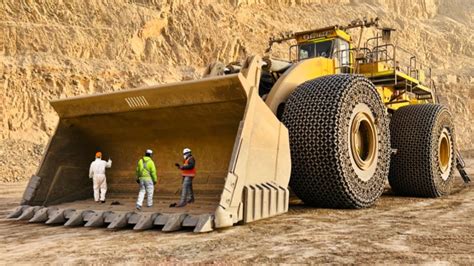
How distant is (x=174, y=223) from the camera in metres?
4.42

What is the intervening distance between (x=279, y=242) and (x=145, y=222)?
1.44m

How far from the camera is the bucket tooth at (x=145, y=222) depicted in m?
4.55

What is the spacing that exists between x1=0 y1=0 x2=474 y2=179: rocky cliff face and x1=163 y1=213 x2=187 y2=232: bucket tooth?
11.5 metres

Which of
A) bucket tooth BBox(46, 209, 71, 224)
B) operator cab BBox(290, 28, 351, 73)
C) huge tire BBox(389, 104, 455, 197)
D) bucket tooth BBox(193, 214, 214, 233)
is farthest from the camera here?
operator cab BBox(290, 28, 351, 73)

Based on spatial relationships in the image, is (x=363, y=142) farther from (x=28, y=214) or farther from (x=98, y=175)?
(x=28, y=214)

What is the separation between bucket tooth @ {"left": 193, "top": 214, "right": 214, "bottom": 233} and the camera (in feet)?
13.9

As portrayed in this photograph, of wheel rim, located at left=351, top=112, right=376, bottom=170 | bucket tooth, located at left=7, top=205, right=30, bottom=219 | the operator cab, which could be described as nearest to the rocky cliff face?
the operator cab

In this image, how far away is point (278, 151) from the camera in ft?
17.0

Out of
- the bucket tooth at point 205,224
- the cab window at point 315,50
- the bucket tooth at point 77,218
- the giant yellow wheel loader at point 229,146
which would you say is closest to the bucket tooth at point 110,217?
the giant yellow wheel loader at point 229,146

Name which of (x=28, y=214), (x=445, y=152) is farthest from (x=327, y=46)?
(x=28, y=214)

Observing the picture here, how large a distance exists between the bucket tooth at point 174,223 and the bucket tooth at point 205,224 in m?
0.21

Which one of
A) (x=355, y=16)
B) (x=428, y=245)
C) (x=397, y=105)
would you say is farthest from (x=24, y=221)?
(x=355, y=16)

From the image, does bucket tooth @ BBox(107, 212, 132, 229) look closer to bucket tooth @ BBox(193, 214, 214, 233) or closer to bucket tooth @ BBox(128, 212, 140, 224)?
bucket tooth @ BBox(128, 212, 140, 224)

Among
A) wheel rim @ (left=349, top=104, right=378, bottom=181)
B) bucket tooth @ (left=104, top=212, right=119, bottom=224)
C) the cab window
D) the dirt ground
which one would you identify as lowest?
the dirt ground
